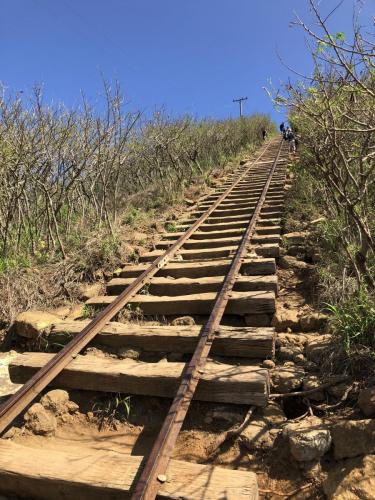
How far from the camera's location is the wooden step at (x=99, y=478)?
2.40 m

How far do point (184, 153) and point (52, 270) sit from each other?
46.5 ft

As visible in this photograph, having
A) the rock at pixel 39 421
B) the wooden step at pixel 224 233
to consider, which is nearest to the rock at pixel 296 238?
the wooden step at pixel 224 233

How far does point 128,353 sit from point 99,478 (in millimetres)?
1670

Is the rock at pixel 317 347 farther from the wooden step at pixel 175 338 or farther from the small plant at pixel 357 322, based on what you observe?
the wooden step at pixel 175 338

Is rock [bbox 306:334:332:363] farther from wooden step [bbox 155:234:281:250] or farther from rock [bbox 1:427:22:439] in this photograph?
wooden step [bbox 155:234:281:250]

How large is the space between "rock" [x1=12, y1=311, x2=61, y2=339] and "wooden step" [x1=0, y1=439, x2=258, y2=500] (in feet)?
6.49

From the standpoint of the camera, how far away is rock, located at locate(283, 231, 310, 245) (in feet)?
22.4

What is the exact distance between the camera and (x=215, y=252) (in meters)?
6.75

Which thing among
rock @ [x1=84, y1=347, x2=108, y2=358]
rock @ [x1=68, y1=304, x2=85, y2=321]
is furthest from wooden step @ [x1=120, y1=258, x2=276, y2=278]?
rock @ [x1=84, y1=347, x2=108, y2=358]

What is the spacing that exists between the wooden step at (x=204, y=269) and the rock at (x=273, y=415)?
8.38 ft

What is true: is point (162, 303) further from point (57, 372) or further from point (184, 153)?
point (184, 153)

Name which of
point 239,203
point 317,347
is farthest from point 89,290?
point 239,203

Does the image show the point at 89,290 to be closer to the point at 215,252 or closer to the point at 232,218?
the point at 215,252

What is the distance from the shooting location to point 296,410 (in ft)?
11.1
